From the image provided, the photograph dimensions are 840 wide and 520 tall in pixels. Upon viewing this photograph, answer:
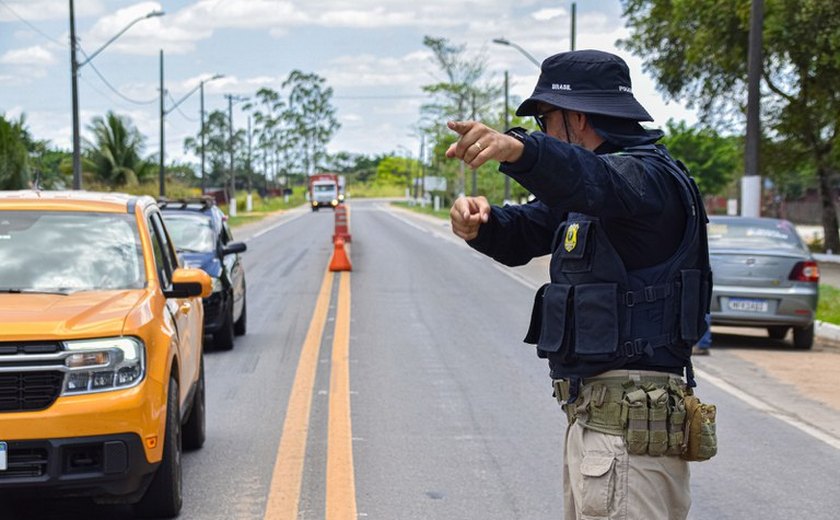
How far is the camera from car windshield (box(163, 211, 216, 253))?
1404 cm

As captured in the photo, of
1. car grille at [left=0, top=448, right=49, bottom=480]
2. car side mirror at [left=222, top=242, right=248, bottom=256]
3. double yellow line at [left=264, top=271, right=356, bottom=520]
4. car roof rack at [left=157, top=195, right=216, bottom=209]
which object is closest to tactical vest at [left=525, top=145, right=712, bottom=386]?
car grille at [left=0, top=448, right=49, bottom=480]

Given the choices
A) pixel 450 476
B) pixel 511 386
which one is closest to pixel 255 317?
pixel 511 386

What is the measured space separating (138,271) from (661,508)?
4.29 m

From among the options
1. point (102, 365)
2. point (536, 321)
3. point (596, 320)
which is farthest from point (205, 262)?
point (596, 320)

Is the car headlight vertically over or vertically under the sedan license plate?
over

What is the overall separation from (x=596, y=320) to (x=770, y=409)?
7.22 metres

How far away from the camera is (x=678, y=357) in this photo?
138 inches

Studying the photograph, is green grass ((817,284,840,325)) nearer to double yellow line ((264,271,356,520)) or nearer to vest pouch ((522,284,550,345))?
double yellow line ((264,271,356,520))

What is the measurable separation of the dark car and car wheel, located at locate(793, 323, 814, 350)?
6.45 m

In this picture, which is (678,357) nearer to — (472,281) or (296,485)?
(296,485)

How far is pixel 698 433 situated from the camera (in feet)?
11.3

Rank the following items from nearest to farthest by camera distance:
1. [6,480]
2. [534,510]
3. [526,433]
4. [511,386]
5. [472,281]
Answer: [6,480] → [534,510] → [526,433] → [511,386] → [472,281]

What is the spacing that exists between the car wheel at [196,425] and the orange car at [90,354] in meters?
0.65

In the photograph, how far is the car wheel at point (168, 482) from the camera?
627 centimetres
